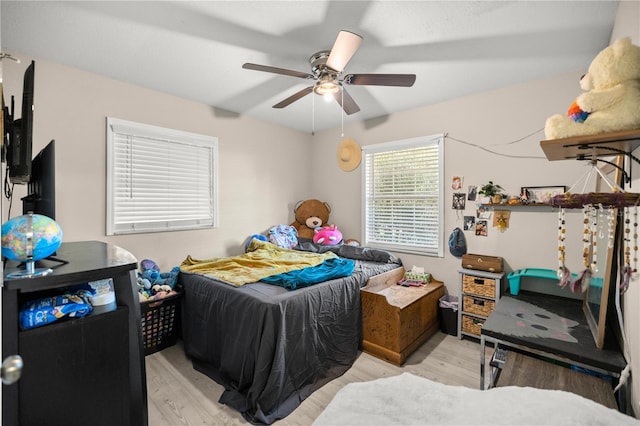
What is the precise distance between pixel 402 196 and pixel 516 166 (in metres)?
1.22

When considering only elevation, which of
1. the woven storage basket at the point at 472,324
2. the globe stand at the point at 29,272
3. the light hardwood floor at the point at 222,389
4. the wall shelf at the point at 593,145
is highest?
the wall shelf at the point at 593,145

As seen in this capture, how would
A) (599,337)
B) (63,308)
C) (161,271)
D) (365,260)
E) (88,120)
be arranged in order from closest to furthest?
1. (63,308)
2. (599,337)
3. (88,120)
4. (161,271)
5. (365,260)

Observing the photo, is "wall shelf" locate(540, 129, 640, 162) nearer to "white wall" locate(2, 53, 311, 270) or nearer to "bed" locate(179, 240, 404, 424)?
"bed" locate(179, 240, 404, 424)

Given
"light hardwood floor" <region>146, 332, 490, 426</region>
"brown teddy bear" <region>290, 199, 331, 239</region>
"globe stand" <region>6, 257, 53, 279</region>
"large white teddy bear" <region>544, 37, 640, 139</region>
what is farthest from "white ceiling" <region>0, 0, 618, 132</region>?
"light hardwood floor" <region>146, 332, 490, 426</region>

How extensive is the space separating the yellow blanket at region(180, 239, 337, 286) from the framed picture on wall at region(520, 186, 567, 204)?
1974 mm

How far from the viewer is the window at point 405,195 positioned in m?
3.34

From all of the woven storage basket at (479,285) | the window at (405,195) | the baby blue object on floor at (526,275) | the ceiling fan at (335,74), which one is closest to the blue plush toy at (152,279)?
the ceiling fan at (335,74)

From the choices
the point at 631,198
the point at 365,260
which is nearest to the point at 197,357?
the point at 365,260

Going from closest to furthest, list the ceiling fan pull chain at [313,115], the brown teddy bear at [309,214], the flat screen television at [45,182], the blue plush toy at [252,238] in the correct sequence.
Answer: the flat screen television at [45,182] → the ceiling fan pull chain at [313,115] → the blue plush toy at [252,238] → the brown teddy bear at [309,214]

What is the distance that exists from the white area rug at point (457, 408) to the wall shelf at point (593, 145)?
0.74 metres

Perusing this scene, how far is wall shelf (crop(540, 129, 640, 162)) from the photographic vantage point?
0.85 m

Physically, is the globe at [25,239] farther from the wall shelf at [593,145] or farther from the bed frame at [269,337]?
the wall shelf at [593,145]

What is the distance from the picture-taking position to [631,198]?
0.87m

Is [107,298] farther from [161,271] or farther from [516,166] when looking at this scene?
[516,166]
